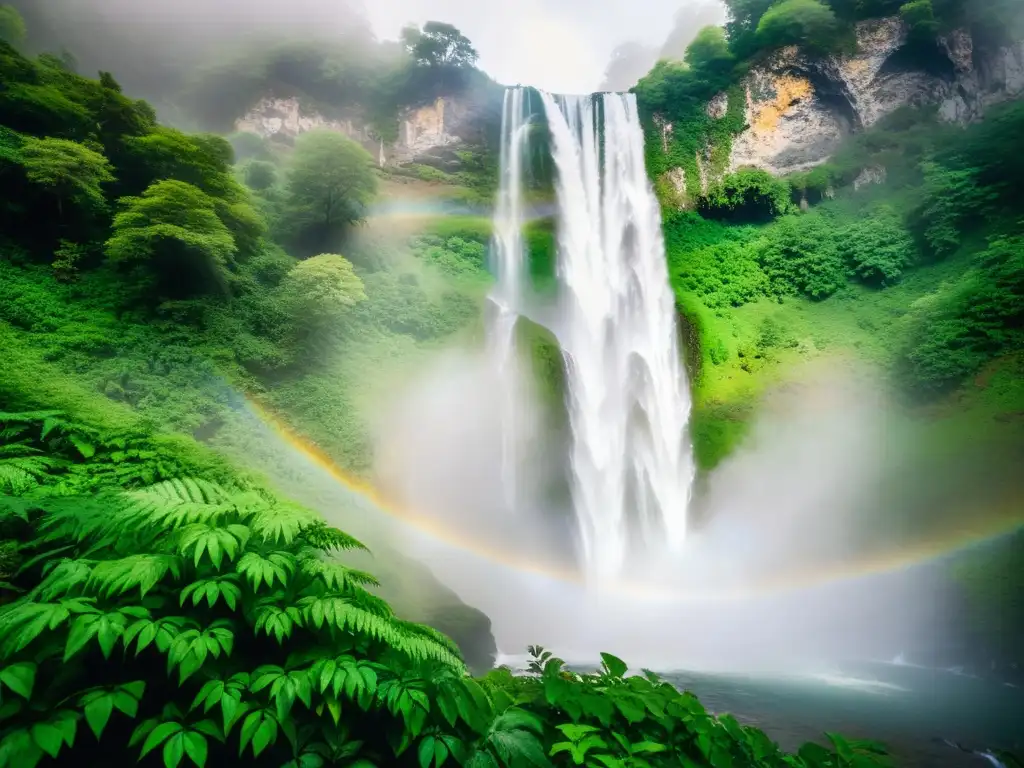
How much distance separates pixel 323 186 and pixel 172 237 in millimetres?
5994

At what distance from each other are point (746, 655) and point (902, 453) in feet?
23.8

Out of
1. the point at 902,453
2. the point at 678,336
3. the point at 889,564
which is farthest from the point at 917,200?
the point at 889,564

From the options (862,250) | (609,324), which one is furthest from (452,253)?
(862,250)

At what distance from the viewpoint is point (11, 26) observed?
1232 centimetres

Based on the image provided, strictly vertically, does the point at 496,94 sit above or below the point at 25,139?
above

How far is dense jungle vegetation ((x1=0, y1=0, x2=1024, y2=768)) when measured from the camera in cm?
166

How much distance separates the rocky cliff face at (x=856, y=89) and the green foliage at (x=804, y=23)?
0.61 meters

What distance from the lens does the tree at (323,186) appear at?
51.9 ft

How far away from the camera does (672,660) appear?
37.7 feet

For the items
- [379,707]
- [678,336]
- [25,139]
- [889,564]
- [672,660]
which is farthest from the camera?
[678,336]

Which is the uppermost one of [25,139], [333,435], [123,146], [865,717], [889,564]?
[123,146]

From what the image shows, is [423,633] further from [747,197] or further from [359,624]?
[747,197]

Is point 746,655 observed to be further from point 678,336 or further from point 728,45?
point 728,45

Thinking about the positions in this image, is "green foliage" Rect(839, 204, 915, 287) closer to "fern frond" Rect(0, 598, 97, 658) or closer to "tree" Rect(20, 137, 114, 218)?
"tree" Rect(20, 137, 114, 218)
